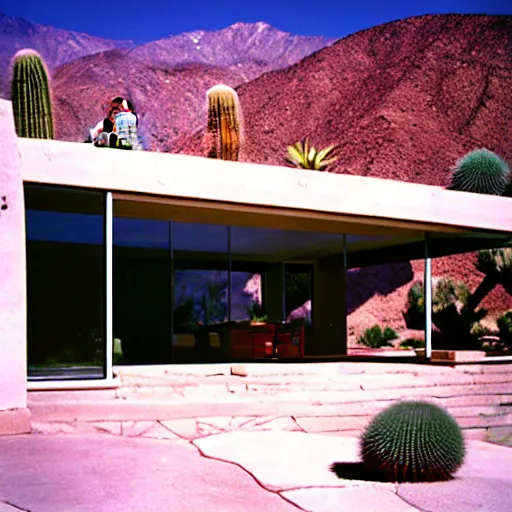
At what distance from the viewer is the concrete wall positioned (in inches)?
334

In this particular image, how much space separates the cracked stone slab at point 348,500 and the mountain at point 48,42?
39.1 m

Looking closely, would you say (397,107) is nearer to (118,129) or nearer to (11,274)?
(118,129)

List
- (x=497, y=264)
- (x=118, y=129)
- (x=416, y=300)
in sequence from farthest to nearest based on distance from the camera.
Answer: (x=416, y=300), (x=497, y=264), (x=118, y=129)

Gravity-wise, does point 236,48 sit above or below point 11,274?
above

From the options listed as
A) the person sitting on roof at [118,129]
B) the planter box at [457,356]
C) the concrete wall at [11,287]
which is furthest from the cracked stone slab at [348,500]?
the planter box at [457,356]

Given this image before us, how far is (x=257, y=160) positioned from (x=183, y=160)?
38.4 meters

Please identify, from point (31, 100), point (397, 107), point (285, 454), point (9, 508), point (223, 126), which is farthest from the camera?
point (397, 107)

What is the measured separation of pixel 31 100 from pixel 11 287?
12.2ft

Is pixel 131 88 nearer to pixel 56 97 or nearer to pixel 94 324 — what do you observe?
pixel 56 97

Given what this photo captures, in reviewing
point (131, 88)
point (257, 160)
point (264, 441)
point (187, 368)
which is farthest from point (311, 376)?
point (131, 88)

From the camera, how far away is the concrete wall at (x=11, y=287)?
8.48m

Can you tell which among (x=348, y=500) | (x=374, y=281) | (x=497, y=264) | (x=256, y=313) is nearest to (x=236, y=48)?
(x=374, y=281)

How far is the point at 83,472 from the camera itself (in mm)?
6734

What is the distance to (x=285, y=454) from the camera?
8281mm
